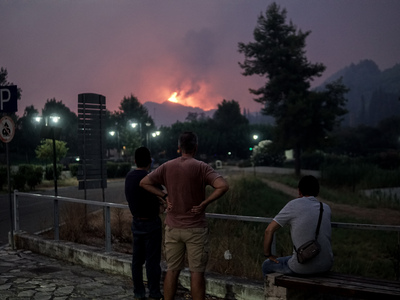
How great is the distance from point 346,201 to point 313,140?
20087mm

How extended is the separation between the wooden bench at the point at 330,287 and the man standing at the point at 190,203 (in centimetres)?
65

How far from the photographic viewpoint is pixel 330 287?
12.5 feet

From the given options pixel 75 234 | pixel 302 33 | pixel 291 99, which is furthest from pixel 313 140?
pixel 75 234

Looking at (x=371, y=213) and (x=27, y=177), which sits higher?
(x=27, y=177)

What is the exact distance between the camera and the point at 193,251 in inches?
172

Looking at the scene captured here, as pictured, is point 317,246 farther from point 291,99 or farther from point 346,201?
point 291,99

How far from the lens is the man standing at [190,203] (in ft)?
14.1

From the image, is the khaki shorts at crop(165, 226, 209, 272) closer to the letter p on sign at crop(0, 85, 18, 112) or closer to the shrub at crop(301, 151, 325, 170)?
the letter p on sign at crop(0, 85, 18, 112)

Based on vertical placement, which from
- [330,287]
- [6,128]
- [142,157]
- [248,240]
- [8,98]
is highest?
[8,98]

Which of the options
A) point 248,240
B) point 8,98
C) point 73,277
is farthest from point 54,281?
point 248,240

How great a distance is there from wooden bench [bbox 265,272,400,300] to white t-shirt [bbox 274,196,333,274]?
12 centimetres

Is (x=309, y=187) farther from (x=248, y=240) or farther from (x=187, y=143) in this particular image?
(x=248, y=240)

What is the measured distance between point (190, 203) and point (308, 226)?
1.08 metres

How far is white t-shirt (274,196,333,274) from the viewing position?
3951 mm
